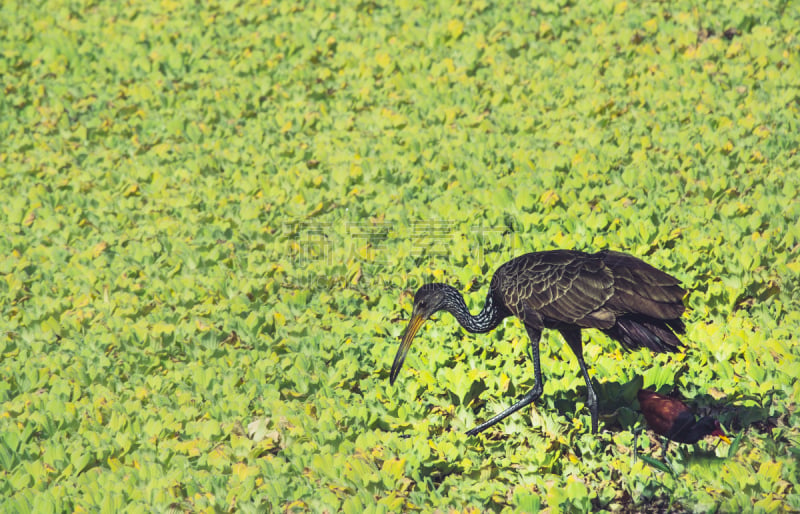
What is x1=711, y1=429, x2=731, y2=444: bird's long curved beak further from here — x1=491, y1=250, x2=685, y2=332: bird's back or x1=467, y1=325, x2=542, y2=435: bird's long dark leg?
x1=467, y1=325, x2=542, y2=435: bird's long dark leg

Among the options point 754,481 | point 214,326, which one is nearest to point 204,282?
point 214,326

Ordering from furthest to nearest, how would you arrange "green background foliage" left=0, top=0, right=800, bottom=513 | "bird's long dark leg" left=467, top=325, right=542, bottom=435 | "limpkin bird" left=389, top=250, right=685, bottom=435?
1. "bird's long dark leg" left=467, top=325, right=542, bottom=435
2. "green background foliage" left=0, top=0, right=800, bottom=513
3. "limpkin bird" left=389, top=250, right=685, bottom=435

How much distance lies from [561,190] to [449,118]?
194 cm

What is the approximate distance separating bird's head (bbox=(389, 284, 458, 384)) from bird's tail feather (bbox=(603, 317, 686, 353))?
1135 mm

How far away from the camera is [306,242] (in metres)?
7.44

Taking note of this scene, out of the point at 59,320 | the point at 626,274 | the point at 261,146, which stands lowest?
the point at 59,320

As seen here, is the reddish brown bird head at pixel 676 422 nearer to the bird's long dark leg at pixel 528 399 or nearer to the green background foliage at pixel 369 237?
the green background foliage at pixel 369 237

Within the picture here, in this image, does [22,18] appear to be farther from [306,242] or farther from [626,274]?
[626,274]

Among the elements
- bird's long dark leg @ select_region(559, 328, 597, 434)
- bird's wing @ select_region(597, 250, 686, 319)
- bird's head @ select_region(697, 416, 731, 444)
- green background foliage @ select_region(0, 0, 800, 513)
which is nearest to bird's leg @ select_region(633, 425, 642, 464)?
green background foliage @ select_region(0, 0, 800, 513)

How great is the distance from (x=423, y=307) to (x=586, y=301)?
1.21 m

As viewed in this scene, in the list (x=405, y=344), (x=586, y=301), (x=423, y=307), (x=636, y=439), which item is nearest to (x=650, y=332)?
(x=586, y=301)

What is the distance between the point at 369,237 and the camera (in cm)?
737

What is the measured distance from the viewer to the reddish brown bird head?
4.57m

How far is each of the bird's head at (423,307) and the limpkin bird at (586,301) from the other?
0.32 m
